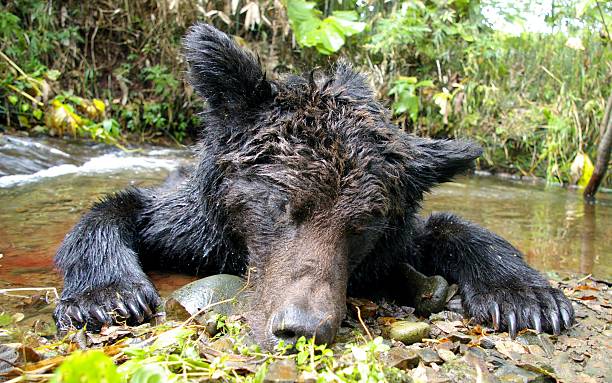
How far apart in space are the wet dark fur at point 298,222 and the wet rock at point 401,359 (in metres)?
0.24

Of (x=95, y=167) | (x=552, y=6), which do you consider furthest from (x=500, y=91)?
(x=95, y=167)

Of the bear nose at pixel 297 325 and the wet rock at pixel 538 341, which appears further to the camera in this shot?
the wet rock at pixel 538 341

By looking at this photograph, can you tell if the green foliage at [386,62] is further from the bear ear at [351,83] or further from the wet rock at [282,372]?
the wet rock at [282,372]

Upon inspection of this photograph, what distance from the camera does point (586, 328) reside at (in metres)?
2.87

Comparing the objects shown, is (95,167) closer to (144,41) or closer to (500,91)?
(144,41)

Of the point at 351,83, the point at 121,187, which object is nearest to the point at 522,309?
the point at 351,83

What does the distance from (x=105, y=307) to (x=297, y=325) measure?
1.20 metres

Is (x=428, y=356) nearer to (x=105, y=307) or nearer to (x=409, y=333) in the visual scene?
(x=409, y=333)

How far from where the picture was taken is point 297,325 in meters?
1.98

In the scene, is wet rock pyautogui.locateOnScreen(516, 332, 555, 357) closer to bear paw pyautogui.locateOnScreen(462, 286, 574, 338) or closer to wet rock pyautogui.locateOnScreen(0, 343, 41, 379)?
bear paw pyautogui.locateOnScreen(462, 286, 574, 338)

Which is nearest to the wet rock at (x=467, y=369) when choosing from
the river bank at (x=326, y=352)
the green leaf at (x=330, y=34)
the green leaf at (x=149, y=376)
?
the river bank at (x=326, y=352)

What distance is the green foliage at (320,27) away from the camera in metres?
10.9

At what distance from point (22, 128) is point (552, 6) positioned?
434 inches

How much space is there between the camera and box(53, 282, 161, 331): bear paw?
258 cm
